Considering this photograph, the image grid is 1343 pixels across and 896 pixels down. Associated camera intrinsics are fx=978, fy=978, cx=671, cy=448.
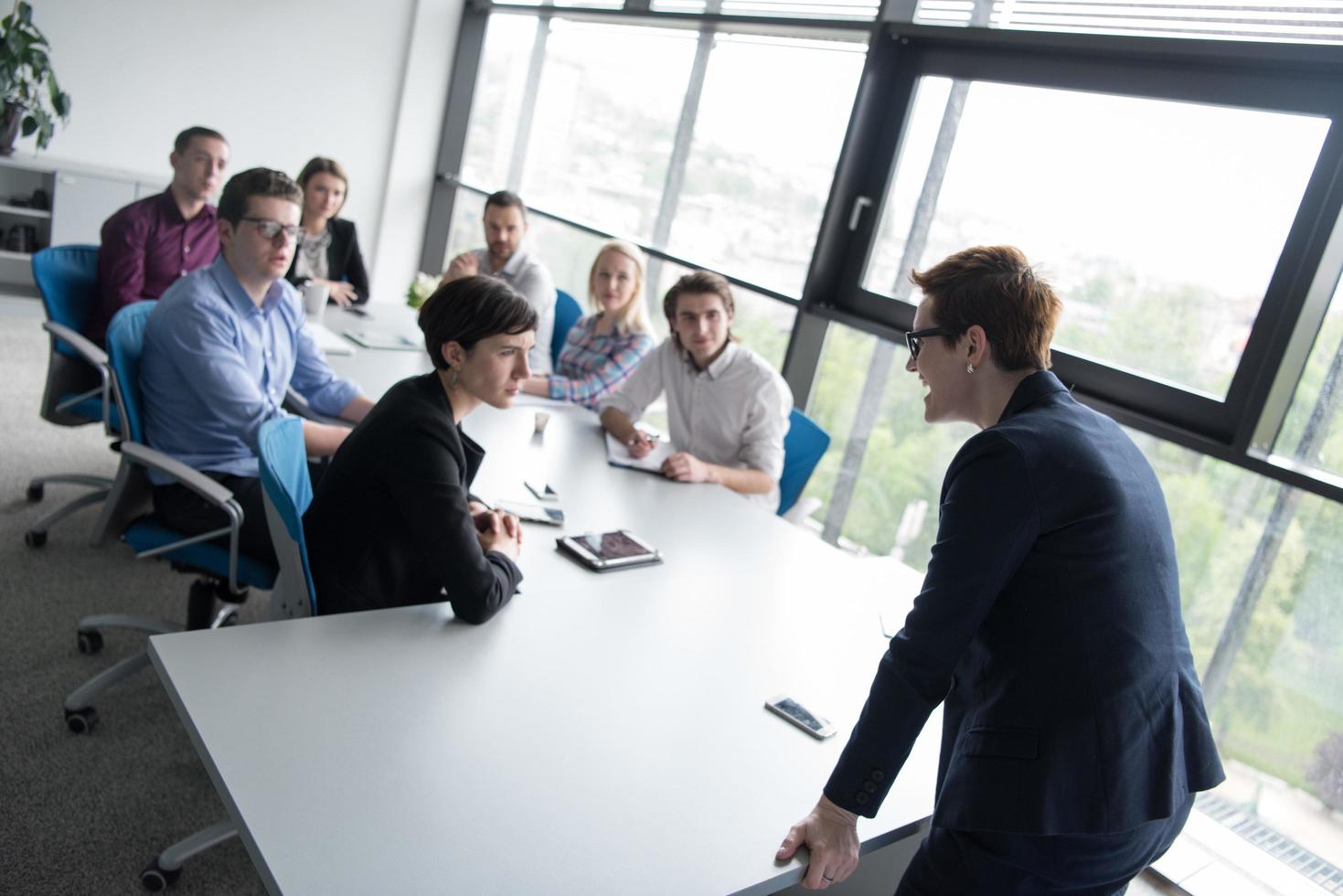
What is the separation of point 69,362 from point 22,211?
3256 mm

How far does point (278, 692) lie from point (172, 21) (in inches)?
247

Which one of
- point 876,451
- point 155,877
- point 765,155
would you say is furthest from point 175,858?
point 765,155

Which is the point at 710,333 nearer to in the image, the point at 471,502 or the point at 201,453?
the point at 471,502

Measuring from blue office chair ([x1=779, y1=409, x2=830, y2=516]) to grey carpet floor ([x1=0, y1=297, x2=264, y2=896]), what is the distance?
1884 mm

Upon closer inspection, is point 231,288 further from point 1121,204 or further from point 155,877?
point 1121,204

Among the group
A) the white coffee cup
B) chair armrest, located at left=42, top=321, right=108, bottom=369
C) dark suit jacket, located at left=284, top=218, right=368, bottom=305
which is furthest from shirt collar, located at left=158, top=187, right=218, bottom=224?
chair armrest, located at left=42, top=321, right=108, bottom=369

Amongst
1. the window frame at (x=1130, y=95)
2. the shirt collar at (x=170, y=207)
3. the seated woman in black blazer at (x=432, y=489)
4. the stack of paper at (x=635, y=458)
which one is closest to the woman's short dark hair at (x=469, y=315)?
the seated woman in black blazer at (x=432, y=489)

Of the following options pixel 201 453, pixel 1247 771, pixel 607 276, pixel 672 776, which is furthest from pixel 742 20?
pixel 672 776

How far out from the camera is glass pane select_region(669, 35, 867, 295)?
4.75 m

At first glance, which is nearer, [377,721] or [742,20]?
[377,721]

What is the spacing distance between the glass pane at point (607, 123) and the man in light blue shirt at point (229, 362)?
3231 millimetres

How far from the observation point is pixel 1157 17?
10.8ft

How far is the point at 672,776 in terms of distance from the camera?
155 cm

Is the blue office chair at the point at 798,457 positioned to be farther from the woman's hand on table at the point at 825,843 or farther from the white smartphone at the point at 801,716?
the woman's hand on table at the point at 825,843
